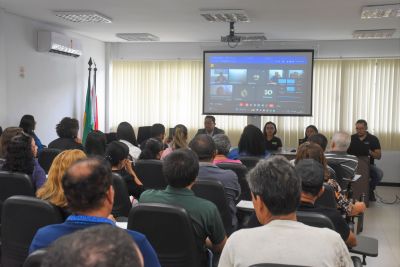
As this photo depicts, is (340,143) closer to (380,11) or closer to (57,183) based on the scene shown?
(380,11)

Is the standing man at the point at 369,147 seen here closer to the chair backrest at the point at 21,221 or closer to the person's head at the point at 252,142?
the person's head at the point at 252,142

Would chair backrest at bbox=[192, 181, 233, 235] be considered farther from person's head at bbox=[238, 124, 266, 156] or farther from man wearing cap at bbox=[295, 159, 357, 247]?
person's head at bbox=[238, 124, 266, 156]

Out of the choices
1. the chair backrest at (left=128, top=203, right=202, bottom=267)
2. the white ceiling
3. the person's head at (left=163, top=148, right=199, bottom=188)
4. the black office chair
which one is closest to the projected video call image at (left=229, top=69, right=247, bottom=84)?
the white ceiling

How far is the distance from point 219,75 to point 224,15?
1958 millimetres

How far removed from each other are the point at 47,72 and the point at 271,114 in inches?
161

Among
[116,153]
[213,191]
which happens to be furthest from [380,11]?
[116,153]

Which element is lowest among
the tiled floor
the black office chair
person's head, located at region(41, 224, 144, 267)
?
→ the tiled floor

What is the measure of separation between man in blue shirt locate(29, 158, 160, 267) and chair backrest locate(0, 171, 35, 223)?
4.80 ft

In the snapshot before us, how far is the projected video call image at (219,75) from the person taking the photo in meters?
7.96

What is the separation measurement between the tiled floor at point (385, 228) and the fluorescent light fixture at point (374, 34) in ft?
9.44

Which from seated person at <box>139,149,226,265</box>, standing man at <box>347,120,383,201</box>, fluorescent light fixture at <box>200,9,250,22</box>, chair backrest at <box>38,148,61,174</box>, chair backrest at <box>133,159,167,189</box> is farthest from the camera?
standing man at <box>347,120,383,201</box>

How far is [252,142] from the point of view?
512 centimetres

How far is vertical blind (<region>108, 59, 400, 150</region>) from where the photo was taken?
839 centimetres

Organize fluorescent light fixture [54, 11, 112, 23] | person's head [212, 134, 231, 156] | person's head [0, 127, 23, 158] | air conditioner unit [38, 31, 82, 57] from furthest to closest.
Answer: air conditioner unit [38, 31, 82, 57], fluorescent light fixture [54, 11, 112, 23], person's head [212, 134, 231, 156], person's head [0, 127, 23, 158]
